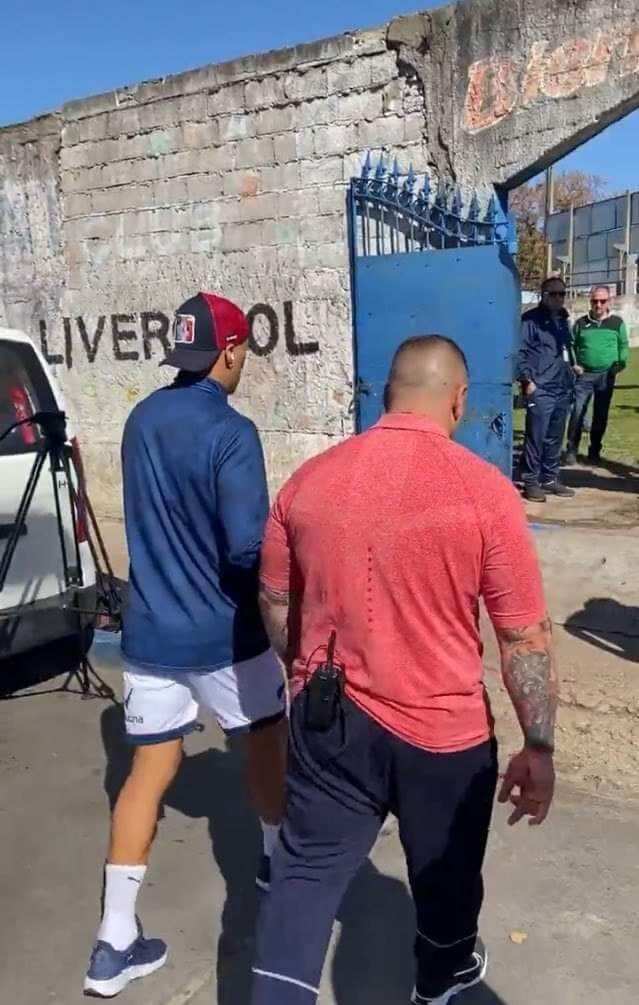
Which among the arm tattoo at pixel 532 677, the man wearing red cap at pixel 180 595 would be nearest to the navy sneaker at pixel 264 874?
the man wearing red cap at pixel 180 595

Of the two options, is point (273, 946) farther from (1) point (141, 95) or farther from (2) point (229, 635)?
(1) point (141, 95)

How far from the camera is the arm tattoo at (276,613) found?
252 cm

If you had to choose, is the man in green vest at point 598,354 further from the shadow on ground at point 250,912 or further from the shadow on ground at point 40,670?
the shadow on ground at point 250,912

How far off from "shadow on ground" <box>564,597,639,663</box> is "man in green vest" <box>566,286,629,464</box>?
178 inches

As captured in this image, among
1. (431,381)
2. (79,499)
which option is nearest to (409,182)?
(79,499)

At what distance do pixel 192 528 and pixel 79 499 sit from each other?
2.43 metres

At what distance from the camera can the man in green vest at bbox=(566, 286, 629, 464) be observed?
10148 millimetres

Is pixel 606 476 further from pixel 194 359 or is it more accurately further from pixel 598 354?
pixel 194 359

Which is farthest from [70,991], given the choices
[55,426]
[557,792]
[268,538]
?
[55,426]

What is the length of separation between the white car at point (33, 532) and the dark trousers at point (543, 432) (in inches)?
165

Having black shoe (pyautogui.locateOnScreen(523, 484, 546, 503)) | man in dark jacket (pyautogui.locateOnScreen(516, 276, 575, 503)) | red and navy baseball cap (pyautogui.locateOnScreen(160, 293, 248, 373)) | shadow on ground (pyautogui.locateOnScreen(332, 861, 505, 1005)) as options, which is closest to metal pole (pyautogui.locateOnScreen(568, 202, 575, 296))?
man in dark jacket (pyautogui.locateOnScreen(516, 276, 575, 503))

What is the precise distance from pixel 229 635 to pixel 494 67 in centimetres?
521

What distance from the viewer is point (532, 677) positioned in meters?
2.26

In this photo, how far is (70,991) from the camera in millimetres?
3023
